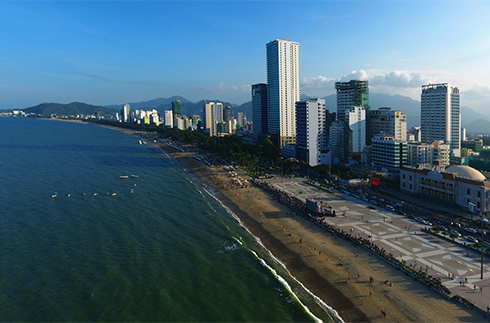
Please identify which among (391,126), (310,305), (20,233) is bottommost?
(310,305)

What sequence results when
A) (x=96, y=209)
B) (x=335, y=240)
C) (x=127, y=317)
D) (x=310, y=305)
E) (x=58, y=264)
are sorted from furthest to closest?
(x=96, y=209) < (x=335, y=240) < (x=58, y=264) < (x=310, y=305) < (x=127, y=317)

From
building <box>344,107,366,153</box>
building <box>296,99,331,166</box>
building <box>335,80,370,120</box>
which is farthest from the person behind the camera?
building <box>335,80,370,120</box>

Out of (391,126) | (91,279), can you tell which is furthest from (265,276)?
(391,126)

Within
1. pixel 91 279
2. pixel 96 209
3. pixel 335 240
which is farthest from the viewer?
pixel 96 209

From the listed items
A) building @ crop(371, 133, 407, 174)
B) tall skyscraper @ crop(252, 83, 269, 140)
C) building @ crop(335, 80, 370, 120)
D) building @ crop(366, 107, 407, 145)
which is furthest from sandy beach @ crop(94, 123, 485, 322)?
tall skyscraper @ crop(252, 83, 269, 140)

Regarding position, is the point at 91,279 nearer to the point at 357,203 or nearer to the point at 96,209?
the point at 96,209

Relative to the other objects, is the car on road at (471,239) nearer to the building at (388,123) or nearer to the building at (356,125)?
the building at (388,123)

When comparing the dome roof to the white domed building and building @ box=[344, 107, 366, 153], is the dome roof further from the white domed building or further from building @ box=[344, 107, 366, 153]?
building @ box=[344, 107, 366, 153]
